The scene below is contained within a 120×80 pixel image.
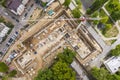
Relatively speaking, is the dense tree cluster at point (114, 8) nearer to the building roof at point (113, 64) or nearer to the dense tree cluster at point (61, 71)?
the building roof at point (113, 64)

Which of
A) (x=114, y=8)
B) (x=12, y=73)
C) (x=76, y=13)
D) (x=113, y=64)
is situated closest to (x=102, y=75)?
(x=113, y=64)

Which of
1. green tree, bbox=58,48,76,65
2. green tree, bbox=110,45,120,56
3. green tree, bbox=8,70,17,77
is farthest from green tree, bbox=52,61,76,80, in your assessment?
green tree, bbox=110,45,120,56

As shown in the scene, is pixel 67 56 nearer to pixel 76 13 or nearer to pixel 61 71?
pixel 61 71

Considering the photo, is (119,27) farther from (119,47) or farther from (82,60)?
(82,60)

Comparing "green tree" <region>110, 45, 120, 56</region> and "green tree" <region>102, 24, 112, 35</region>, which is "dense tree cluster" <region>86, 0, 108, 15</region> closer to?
"green tree" <region>102, 24, 112, 35</region>

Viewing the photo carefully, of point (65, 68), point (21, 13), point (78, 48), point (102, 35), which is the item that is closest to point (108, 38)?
point (102, 35)

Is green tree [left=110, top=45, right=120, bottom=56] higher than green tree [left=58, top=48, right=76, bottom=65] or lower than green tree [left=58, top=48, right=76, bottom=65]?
lower
